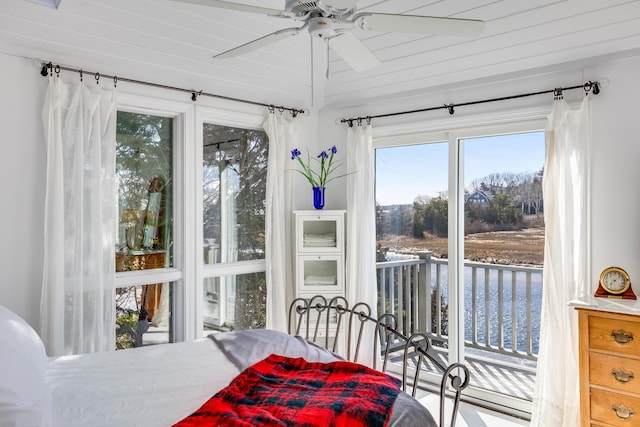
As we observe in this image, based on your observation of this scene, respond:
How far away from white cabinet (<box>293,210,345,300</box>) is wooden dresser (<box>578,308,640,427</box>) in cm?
183

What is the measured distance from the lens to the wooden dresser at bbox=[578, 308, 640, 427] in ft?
8.00

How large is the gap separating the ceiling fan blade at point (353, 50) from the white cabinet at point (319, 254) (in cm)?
178

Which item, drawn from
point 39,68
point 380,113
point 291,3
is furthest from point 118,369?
point 380,113

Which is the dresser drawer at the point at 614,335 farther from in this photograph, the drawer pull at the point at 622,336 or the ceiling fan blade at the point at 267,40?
the ceiling fan blade at the point at 267,40

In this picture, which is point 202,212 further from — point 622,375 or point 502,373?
point 622,375

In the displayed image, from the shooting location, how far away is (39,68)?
2.79 meters

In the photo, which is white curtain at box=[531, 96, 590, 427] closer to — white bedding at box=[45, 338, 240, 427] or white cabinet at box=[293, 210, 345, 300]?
white cabinet at box=[293, 210, 345, 300]

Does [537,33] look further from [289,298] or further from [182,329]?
[182,329]

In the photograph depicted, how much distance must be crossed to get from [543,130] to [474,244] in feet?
3.07

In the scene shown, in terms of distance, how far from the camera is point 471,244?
3613 millimetres

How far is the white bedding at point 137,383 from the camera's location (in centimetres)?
164

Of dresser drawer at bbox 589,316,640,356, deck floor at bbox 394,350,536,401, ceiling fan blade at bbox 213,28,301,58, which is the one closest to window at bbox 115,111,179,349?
ceiling fan blade at bbox 213,28,301,58

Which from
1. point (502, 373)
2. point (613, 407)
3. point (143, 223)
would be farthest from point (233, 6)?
point (502, 373)

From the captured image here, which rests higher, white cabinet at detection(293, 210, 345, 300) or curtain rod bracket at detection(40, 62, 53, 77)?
curtain rod bracket at detection(40, 62, 53, 77)
